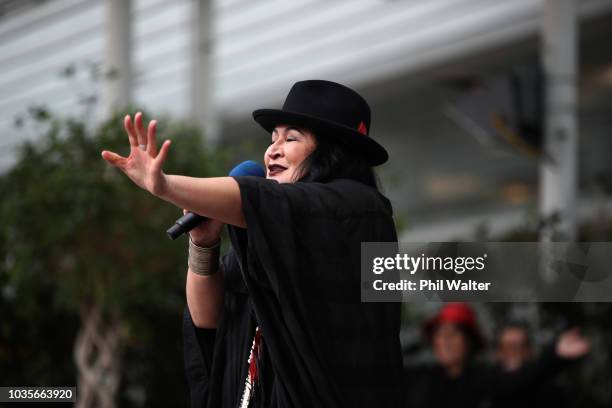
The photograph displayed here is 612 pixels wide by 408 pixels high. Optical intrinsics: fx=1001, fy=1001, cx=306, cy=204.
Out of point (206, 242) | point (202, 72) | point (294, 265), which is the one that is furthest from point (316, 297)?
point (202, 72)

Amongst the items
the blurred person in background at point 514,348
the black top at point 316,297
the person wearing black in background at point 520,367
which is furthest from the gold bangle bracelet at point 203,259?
the blurred person in background at point 514,348

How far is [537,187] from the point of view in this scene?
1883cm

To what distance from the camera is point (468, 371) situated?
251 inches

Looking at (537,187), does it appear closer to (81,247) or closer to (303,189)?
(81,247)

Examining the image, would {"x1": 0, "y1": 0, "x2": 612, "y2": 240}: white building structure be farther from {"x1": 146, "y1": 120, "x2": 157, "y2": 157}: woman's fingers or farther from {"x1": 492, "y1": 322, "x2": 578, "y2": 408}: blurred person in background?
{"x1": 146, "y1": 120, "x2": 157, "y2": 157}: woman's fingers

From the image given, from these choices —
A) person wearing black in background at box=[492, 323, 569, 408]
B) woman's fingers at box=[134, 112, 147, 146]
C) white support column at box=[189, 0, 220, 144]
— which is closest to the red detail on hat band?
woman's fingers at box=[134, 112, 147, 146]

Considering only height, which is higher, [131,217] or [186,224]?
[131,217]

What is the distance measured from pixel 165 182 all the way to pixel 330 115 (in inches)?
28.1

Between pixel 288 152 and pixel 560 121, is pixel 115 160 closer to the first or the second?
pixel 288 152

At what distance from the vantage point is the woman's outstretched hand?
91.4 inches

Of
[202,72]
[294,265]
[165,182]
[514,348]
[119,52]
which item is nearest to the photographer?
[165,182]

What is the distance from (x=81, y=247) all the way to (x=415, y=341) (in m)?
3.21

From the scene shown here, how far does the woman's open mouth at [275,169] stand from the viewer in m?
2.87

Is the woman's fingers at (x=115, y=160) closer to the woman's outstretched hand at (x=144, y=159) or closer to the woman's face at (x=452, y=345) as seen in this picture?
the woman's outstretched hand at (x=144, y=159)
